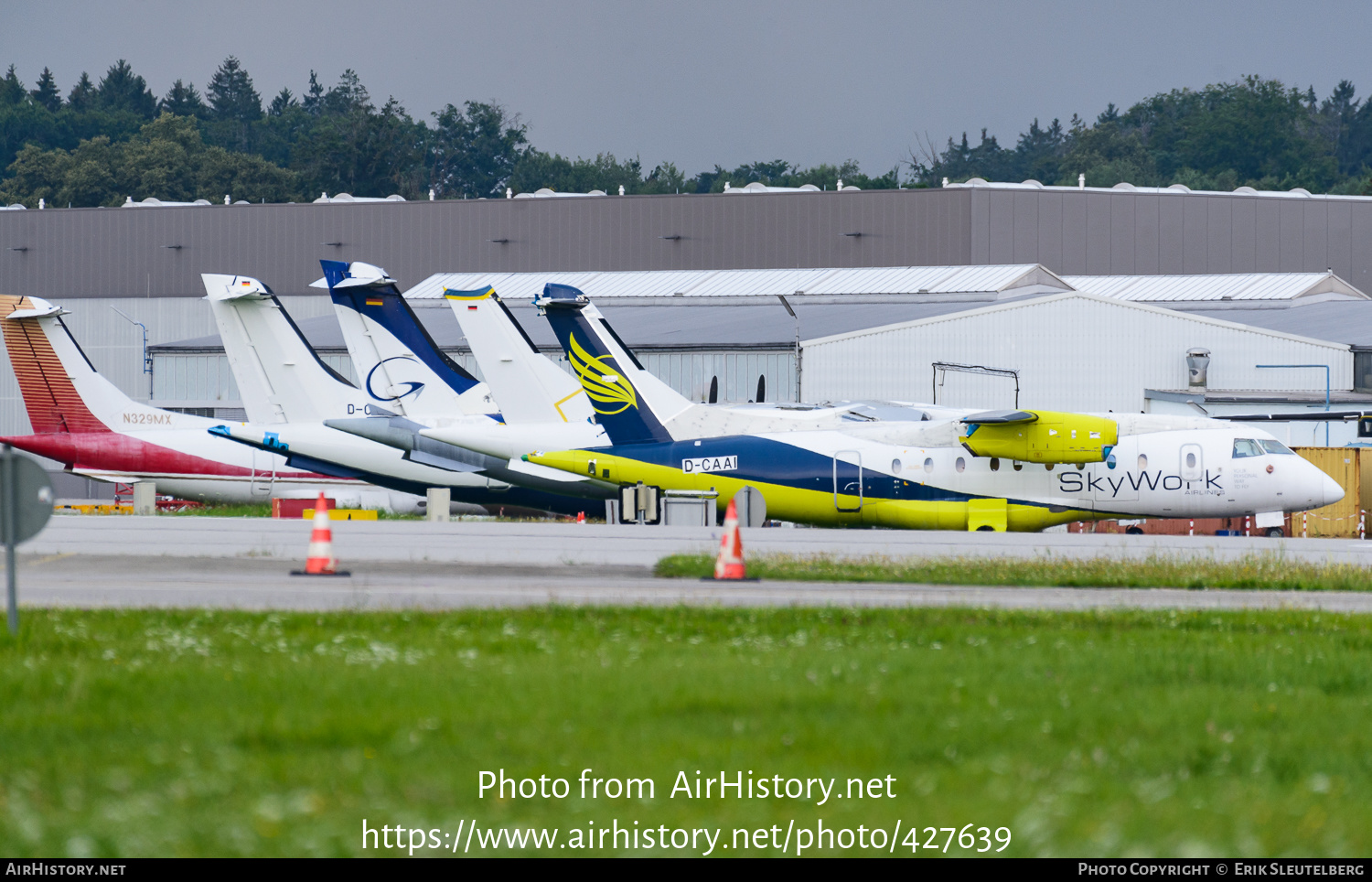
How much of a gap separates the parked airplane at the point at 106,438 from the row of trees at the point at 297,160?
83.7 metres

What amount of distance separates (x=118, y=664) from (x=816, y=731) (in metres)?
5.76

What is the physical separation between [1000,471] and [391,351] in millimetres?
17529

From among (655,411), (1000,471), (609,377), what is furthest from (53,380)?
(1000,471)

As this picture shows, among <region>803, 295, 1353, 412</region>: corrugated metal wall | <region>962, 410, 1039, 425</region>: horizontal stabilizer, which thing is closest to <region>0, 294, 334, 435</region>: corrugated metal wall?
<region>803, 295, 1353, 412</region>: corrugated metal wall

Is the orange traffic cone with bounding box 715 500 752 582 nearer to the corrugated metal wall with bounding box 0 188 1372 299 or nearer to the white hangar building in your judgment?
the white hangar building

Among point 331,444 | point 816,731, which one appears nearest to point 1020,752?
point 816,731

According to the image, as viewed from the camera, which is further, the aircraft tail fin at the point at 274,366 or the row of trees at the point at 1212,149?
the row of trees at the point at 1212,149

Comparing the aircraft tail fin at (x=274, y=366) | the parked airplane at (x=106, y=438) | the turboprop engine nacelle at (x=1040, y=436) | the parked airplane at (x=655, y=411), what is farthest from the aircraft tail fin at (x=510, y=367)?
the turboprop engine nacelle at (x=1040, y=436)

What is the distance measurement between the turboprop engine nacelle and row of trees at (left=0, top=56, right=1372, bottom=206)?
89.7 meters

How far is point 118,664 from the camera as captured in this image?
38.7ft

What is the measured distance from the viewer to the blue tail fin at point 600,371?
32625mm

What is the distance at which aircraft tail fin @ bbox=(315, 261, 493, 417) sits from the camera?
4016cm

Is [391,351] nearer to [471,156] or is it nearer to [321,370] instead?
[321,370]

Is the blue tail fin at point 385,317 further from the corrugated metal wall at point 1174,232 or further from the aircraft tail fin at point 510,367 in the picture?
the corrugated metal wall at point 1174,232
